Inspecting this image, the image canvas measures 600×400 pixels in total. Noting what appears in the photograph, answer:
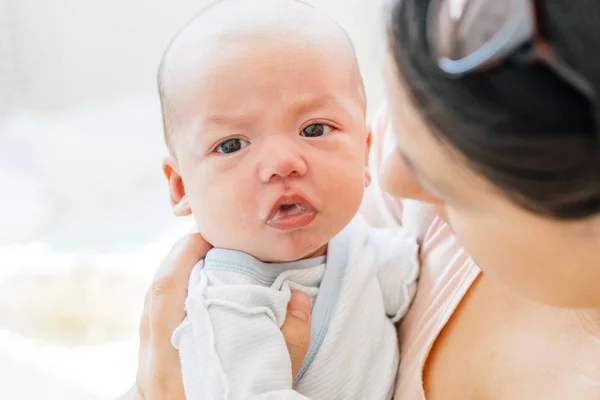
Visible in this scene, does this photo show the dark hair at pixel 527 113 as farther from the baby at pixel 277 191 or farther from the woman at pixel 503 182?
the baby at pixel 277 191

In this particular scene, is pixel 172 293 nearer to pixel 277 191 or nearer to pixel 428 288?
pixel 277 191

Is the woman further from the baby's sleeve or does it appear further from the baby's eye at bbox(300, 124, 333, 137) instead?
the baby's eye at bbox(300, 124, 333, 137)

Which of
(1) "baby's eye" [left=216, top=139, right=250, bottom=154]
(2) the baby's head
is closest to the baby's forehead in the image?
(2) the baby's head

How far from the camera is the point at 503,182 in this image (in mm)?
534

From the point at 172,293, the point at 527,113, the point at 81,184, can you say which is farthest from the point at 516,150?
the point at 81,184

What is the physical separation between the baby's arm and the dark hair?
38cm

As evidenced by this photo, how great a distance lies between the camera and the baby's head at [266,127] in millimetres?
880

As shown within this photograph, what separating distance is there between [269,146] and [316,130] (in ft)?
0.28

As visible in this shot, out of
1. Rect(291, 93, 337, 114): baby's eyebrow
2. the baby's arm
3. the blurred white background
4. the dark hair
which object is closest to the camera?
the dark hair

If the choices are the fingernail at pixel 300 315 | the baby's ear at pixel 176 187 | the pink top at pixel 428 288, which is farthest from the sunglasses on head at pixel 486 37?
the baby's ear at pixel 176 187

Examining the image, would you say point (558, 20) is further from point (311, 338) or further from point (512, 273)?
point (311, 338)

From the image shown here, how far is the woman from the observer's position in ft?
1.54

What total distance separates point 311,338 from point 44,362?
0.88 metres

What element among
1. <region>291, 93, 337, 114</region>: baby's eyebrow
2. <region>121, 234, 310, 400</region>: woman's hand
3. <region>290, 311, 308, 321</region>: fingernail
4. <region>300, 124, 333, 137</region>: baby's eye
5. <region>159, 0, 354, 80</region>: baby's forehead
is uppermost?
<region>159, 0, 354, 80</region>: baby's forehead
